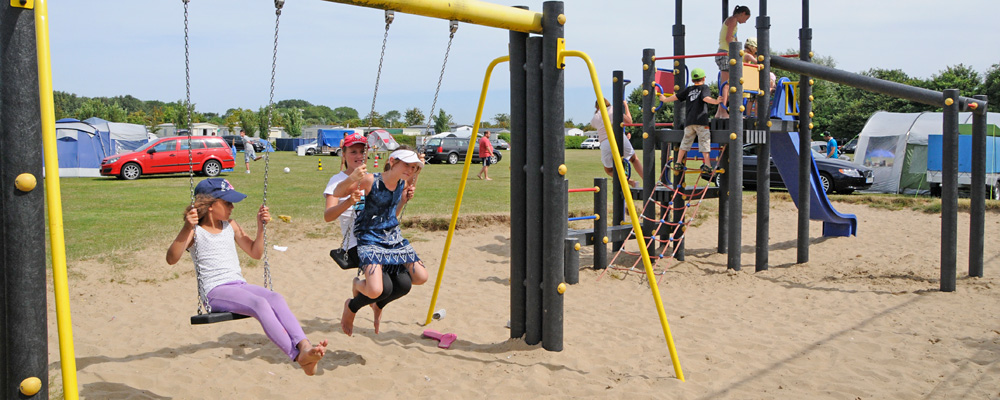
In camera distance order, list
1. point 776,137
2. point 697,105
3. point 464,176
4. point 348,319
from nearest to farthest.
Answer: point 348,319, point 464,176, point 697,105, point 776,137

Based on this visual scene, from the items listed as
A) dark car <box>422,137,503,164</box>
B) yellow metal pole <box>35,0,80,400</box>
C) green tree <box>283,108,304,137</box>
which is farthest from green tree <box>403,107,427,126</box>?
yellow metal pole <box>35,0,80,400</box>

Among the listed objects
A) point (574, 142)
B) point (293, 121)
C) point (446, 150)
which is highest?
point (293, 121)

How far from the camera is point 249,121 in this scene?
74.6 m

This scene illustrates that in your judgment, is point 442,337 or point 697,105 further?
point 697,105

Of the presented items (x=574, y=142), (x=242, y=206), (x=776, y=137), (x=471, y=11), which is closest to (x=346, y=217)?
(x=471, y=11)

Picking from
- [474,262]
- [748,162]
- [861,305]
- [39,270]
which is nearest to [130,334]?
[39,270]

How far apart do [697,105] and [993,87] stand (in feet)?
159

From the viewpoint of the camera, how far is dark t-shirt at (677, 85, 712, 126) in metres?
8.25

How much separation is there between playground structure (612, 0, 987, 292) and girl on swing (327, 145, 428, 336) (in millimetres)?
4152

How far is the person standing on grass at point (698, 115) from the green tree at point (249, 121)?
64.8m

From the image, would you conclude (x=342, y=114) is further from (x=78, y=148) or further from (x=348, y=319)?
(x=348, y=319)

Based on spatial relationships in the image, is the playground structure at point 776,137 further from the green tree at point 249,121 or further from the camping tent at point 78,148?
the green tree at point 249,121

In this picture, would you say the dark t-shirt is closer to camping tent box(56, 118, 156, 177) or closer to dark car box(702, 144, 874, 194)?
dark car box(702, 144, 874, 194)

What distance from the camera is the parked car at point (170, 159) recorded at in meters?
21.0
